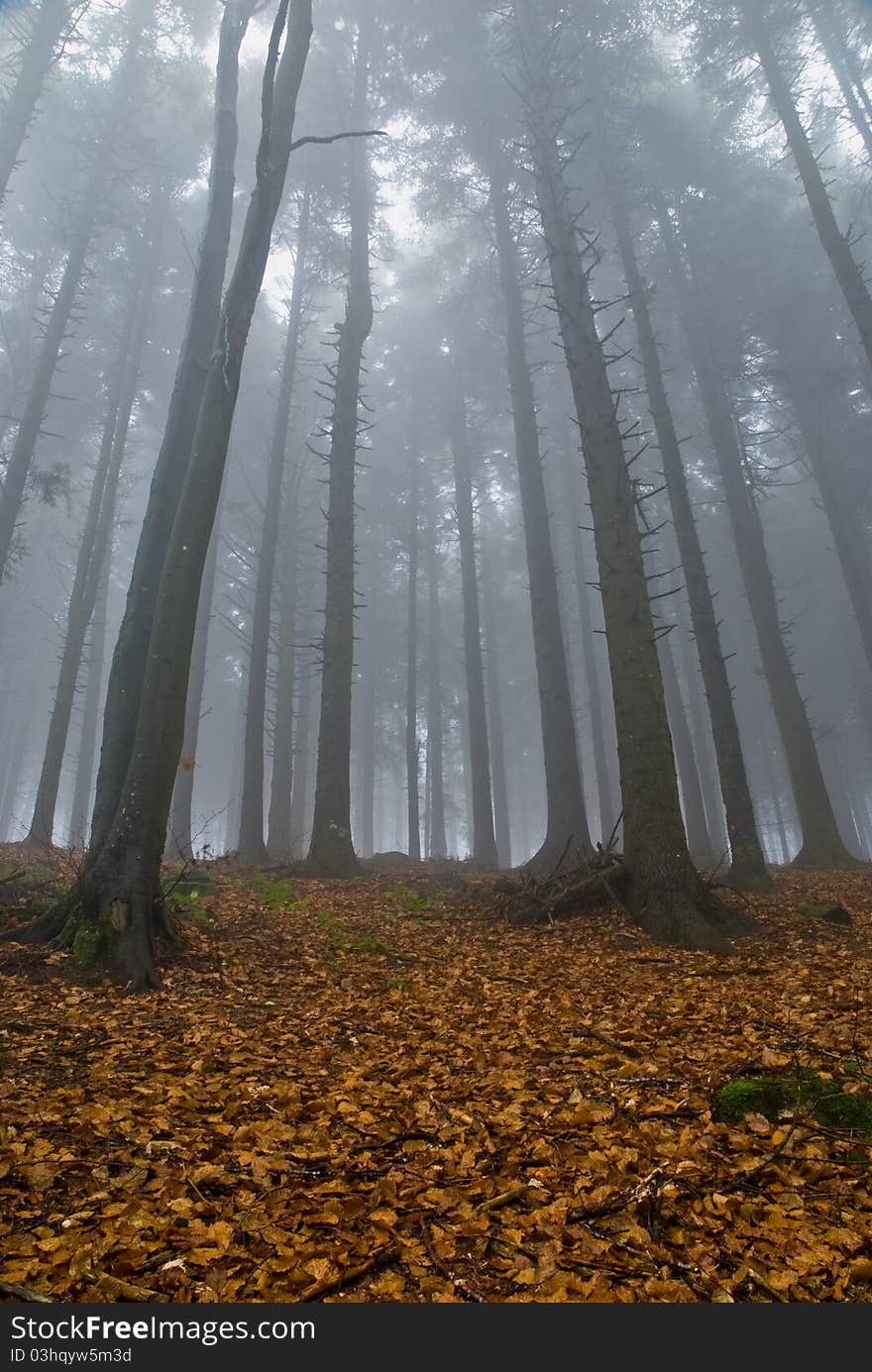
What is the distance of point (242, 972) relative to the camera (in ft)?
17.1

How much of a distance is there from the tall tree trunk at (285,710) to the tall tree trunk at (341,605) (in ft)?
11.2

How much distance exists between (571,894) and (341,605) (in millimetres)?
6987

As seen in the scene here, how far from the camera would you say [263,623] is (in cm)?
1519

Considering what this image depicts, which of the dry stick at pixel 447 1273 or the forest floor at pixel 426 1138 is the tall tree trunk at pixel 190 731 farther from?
the dry stick at pixel 447 1273

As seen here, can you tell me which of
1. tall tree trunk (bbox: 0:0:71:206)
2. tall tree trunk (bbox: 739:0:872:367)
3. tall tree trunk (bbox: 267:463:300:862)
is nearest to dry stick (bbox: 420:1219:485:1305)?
tall tree trunk (bbox: 739:0:872:367)

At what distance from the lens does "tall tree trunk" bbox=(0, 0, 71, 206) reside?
12.2 m

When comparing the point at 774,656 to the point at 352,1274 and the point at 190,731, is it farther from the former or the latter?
the point at 352,1274

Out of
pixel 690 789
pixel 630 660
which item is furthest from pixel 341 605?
pixel 690 789

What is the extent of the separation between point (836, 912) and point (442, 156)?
19.4 m

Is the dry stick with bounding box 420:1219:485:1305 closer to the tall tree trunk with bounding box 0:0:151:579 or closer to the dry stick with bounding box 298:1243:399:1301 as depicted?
the dry stick with bounding box 298:1243:399:1301

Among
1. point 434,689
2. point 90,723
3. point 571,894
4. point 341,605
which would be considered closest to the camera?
point 571,894

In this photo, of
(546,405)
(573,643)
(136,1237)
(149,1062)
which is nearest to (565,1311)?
(136,1237)

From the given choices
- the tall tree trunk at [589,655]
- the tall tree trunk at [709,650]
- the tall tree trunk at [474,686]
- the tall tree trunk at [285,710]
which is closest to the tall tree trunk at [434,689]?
the tall tree trunk at [474,686]

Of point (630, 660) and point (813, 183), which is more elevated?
point (813, 183)
